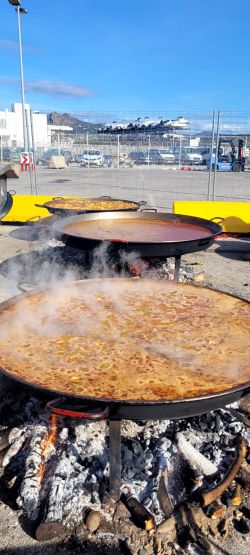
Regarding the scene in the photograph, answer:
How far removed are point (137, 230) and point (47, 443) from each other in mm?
3156

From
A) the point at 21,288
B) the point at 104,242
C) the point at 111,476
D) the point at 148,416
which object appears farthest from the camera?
the point at 21,288

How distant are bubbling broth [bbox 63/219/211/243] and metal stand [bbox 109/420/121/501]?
8.03 ft

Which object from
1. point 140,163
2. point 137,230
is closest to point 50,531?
point 137,230

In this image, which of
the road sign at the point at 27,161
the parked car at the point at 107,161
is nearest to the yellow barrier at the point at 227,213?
the road sign at the point at 27,161

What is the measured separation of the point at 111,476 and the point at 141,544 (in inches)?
16.0

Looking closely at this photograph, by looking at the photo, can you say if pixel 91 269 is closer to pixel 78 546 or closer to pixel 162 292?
pixel 162 292

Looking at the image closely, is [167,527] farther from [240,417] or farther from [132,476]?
[240,417]

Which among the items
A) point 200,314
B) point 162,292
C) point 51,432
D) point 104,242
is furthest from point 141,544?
point 104,242

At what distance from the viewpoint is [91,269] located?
574 centimetres

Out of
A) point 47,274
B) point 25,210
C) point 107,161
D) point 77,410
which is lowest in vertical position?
point 47,274

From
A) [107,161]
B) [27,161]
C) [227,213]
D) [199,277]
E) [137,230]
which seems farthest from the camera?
[107,161]

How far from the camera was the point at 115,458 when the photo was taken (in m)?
2.50

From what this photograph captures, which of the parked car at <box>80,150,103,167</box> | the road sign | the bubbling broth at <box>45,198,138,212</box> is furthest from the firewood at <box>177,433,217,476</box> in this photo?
the parked car at <box>80,150,103,167</box>

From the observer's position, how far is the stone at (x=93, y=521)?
250 centimetres
